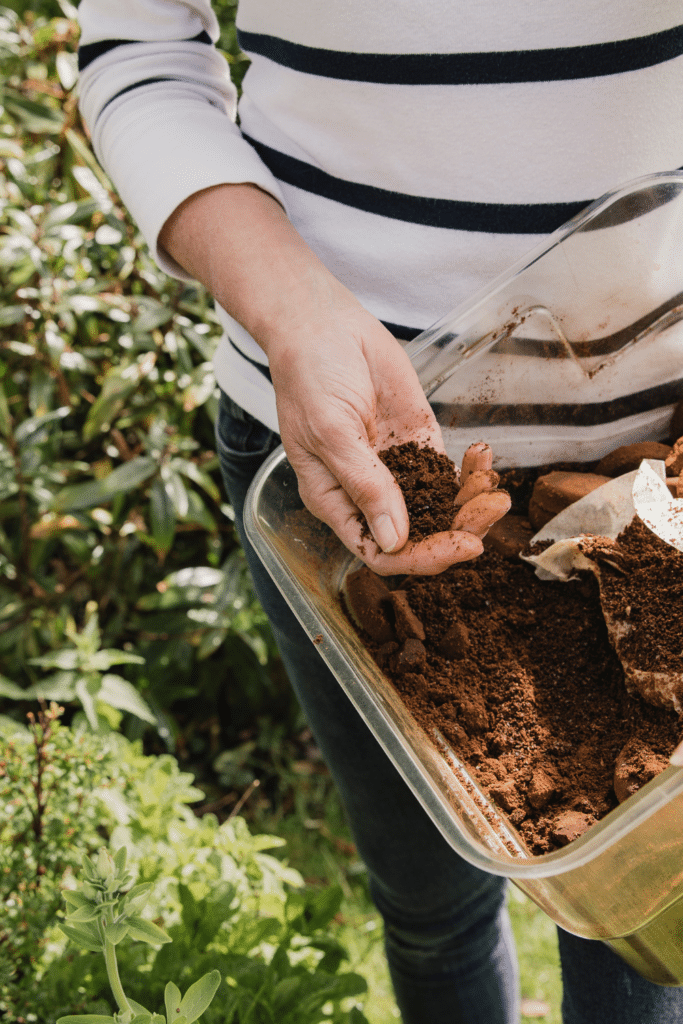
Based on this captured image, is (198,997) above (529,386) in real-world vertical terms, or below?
below

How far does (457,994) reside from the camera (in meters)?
1.14

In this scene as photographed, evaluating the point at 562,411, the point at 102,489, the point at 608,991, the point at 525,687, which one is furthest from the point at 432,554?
the point at 102,489

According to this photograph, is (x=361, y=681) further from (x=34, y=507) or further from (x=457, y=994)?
(x=34, y=507)

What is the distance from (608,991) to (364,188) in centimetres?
94

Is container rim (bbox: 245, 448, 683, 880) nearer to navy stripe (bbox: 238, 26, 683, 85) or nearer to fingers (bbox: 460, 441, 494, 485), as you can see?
fingers (bbox: 460, 441, 494, 485)

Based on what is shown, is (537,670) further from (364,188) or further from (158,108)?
(158,108)

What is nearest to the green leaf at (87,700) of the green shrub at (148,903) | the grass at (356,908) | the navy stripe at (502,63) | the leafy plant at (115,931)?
the green shrub at (148,903)

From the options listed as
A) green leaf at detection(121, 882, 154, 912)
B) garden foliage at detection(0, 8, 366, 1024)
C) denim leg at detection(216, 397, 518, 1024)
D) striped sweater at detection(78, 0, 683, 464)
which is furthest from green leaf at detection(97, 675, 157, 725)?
green leaf at detection(121, 882, 154, 912)

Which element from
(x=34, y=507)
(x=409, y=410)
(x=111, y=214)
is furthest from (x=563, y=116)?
(x=34, y=507)

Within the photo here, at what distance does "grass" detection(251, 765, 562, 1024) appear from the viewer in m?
1.57

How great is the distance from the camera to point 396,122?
834 millimetres

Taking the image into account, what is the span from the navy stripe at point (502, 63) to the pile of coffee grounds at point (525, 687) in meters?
0.46

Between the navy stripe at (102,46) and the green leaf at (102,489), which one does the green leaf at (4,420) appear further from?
the navy stripe at (102,46)

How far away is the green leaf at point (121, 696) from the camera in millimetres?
1429
